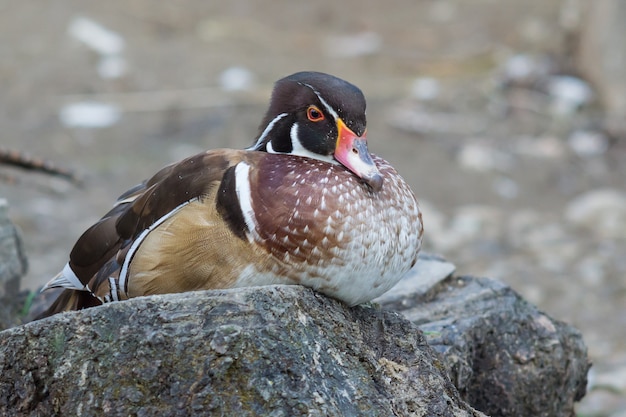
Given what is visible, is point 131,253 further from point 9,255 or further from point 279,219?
point 9,255

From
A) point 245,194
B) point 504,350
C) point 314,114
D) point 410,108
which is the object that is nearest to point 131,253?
point 245,194

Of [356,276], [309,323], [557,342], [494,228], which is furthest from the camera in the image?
[494,228]

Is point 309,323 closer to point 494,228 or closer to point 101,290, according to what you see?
point 101,290

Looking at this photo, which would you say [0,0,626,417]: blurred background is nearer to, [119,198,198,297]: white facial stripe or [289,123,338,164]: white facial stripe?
[119,198,198,297]: white facial stripe

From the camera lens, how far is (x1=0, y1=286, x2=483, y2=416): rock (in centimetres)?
224

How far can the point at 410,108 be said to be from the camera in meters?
8.54

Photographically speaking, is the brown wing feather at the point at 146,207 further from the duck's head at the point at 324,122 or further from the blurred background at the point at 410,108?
the blurred background at the point at 410,108

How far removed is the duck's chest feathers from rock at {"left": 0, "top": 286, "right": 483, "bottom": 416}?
18 cm

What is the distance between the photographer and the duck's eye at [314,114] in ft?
9.07

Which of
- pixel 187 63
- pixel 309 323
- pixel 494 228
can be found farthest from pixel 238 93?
pixel 309 323

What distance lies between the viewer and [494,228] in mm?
6914

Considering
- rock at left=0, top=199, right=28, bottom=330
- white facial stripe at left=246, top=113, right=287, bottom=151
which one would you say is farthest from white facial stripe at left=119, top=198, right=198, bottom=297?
rock at left=0, top=199, right=28, bottom=330

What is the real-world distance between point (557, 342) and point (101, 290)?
Answer: 162 cm

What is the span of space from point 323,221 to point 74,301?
101 cm
